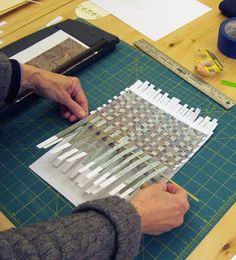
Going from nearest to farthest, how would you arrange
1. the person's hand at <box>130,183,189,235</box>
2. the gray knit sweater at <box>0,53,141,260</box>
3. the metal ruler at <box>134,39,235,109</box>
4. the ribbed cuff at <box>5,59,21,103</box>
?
the gray knit sweater at <box>0,53,141,260</box>
the person's hand at <box>130,183,189,235</box>
the ribbed cuff at <box>5,59,21,103</box>
the metal ruler at <box>134,39,235,109</box>

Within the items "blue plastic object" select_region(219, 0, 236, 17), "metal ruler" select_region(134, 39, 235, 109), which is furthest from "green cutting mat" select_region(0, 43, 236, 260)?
"blue plastic object" select_region(219, 0, 236, 17)

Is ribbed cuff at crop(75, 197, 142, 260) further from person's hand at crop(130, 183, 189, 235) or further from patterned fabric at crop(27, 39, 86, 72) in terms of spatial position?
patterned fabric at crop(27, 39, 86, 72)

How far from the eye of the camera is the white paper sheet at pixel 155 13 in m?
1.50

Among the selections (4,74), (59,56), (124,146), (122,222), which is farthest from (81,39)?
(122,222)

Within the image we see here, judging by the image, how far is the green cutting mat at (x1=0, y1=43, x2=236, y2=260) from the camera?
0.96 m

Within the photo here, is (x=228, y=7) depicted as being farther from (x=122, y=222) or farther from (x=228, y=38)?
(x=122, y=222)

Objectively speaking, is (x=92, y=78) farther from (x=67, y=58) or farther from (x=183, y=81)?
(x=183, y=81)

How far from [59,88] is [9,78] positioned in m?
0.15

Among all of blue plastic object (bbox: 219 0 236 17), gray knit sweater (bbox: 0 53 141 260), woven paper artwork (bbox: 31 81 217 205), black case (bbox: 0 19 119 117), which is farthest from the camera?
blue plastic object (bbox: 219 0 236 17)

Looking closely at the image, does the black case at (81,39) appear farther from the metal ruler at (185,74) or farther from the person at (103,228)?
the person at (103,228)

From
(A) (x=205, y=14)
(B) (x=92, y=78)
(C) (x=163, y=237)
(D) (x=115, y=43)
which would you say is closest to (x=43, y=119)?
(B) (x=92, y=78)

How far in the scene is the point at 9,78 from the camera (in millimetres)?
1125

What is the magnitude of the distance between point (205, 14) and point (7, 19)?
2.62 feet

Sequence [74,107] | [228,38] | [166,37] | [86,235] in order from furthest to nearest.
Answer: [166,37], [228,38], [74,107], [86,235]
